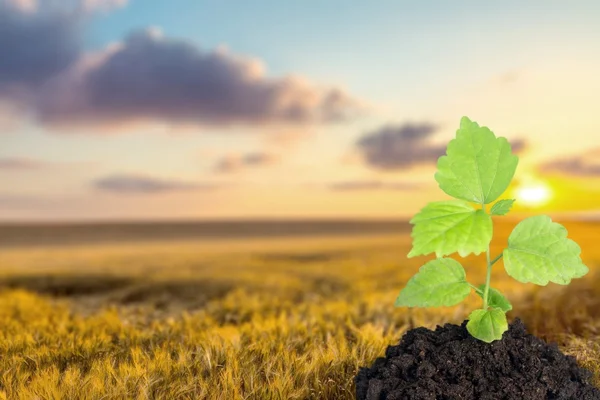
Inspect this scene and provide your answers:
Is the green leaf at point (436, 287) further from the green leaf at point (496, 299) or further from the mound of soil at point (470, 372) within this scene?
the mound of soil at point (470, 372)

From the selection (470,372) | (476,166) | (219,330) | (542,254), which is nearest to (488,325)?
(470,372)

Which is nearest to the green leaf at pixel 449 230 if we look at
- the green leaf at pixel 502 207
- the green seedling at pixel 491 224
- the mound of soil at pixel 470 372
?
the green seedling at pixel 491 224

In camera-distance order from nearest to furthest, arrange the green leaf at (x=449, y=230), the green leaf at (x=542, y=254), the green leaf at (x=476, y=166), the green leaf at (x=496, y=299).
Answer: the green leaf at (x=449, y=230) → the green leaf at (x=542, y=254) → the green leaf at (x=476, y=166) → the green leaf at (x=496, y=299)

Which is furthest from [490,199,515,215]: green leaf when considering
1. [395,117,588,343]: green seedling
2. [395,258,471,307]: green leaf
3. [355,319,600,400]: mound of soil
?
[355,319,600,400]: mound of soil

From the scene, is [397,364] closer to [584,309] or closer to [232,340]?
[232,340]

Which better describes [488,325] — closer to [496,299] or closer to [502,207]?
[496,299]

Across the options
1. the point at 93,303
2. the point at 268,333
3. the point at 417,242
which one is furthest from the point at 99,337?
the point at 93,303
